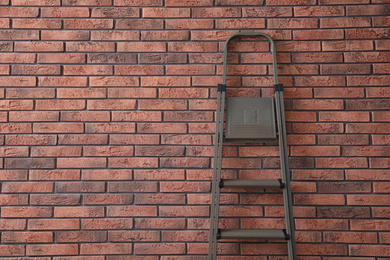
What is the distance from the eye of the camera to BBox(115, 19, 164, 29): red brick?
1.75 m

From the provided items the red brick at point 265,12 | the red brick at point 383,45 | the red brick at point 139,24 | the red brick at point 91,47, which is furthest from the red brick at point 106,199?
the red brick at point 383,45

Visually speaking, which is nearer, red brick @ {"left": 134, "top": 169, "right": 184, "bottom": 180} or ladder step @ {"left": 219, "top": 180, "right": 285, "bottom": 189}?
ladder step @ {"left": 219, "top": 180, "right": 285, "bottom": 189}

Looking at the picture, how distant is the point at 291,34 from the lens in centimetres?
173

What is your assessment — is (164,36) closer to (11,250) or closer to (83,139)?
(83,139)

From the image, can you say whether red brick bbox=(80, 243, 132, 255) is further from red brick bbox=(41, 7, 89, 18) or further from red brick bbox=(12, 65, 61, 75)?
red brick bbox=(41, 7, 89, 18)

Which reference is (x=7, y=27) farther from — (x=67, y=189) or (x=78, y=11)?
(x=67, y=189)

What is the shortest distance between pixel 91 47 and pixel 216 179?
1015 mm

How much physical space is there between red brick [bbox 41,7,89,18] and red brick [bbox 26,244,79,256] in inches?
50.1

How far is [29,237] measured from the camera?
65.0 inches

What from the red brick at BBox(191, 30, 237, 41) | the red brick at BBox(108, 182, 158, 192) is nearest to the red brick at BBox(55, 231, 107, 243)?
the red brick at BBox(108, 182, 158, 192)

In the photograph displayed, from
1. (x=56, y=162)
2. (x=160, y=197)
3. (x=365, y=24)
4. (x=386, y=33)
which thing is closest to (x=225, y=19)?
(x=365, y=24)

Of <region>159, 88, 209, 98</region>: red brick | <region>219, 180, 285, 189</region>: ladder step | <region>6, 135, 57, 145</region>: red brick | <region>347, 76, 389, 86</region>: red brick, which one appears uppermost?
<region>347, 76, 389, 86</region>: red brick

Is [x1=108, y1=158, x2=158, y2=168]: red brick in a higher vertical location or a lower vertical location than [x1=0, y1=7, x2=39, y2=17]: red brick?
lower

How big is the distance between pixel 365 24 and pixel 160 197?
58.8 inches
